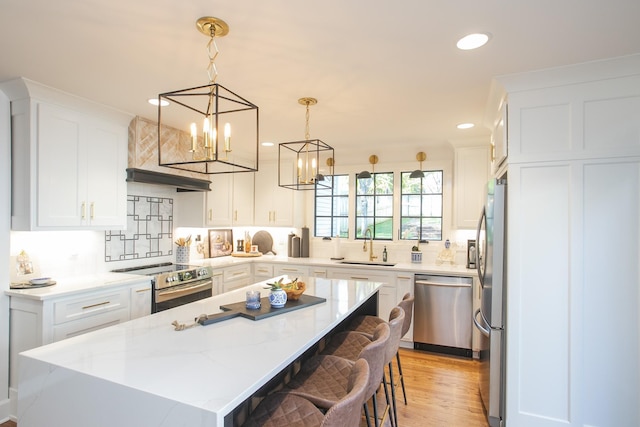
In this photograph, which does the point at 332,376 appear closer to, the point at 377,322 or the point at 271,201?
the point at 377,322

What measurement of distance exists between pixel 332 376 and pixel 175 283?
2.12 meters

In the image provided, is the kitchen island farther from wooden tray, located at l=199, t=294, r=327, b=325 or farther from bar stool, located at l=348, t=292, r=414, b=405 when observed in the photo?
bar stool, located at l=348, t=292, r=414, b=405

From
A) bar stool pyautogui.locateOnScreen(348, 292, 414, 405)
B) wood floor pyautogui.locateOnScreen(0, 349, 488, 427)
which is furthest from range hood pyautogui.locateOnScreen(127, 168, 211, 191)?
bar stool pyautogui.locateOnScreen(348, 292, 414, 405)

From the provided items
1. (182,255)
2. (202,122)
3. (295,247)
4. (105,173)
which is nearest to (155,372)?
(105,173)

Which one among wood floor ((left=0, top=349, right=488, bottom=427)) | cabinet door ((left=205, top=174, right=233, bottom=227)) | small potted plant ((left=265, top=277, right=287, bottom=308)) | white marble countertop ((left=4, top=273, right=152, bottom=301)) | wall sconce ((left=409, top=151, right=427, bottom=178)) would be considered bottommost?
wood floor ((left=0, top=349, right=488, bottom=427))

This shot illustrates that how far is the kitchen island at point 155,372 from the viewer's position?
1.10 m

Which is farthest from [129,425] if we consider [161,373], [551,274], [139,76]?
[551,274]

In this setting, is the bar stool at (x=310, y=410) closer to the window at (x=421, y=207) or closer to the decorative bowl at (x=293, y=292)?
the decorative bowl at (x=293, y=292)

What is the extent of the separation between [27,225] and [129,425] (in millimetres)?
2227

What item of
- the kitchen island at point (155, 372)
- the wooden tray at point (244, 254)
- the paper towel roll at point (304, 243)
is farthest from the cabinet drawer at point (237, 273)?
the kitchen island at point (155, 372)

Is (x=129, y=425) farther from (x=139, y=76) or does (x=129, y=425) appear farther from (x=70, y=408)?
(x=139, y=76)

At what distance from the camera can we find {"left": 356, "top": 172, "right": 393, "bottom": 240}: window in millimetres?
4762

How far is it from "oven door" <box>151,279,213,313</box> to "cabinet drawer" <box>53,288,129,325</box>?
0.97 ft

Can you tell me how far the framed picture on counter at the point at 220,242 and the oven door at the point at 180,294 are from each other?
39.8 inches
